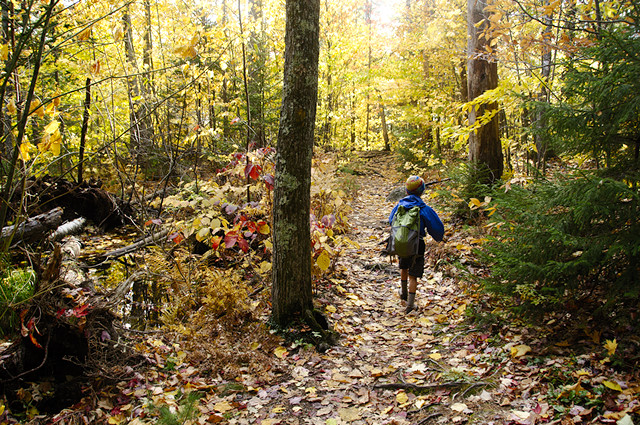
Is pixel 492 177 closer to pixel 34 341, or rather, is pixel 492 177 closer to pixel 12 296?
pixel 34 341

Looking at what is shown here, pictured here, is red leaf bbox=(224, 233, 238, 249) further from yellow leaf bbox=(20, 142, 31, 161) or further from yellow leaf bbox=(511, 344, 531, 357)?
yellow leaf bbox=(511, 344, 531, 357)

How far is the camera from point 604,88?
128 inches

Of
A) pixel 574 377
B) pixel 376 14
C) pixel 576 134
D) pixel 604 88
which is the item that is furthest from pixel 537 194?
pixel 376 14

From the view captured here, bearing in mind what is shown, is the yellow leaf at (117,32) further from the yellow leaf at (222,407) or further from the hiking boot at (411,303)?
the hiking boot at (411,303)

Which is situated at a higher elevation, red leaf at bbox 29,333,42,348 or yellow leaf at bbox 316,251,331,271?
yellow leaf at bbox 316,251,331,271

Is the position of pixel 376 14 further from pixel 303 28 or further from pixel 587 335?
pixel 587 335

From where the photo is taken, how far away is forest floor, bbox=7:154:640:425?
288 centimetres

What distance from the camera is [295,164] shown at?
14.0 feet

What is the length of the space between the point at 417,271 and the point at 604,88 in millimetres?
3229

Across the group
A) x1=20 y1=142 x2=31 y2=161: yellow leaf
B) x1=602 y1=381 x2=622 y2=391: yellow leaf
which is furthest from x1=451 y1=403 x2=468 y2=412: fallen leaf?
x1=20 y1=142 x2=31 y2=161: yellow leaf

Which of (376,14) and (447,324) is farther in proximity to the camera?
(376,14)

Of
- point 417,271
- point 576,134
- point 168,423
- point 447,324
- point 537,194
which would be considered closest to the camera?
point 168,423

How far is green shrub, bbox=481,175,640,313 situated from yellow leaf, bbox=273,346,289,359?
2.45 metres

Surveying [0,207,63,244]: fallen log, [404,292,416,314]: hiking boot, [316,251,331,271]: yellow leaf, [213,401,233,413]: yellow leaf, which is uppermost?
[0,207,63,244]: fallen log
